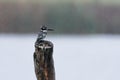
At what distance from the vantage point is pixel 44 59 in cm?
81

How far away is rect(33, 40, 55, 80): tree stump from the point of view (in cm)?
80

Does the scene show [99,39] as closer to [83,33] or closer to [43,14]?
[83,33]

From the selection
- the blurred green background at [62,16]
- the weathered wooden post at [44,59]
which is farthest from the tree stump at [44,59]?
the blurred green background at [62,16]

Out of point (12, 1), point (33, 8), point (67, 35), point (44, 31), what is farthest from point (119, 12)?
point (44, 31)

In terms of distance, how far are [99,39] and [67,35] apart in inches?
9.7

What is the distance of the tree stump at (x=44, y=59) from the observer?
2.64 ft

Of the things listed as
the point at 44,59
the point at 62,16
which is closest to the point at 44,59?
the point at 44,59

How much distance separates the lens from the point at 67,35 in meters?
2.46

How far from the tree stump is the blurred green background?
155 centimetres

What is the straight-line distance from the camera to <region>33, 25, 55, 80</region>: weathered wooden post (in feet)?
2.64

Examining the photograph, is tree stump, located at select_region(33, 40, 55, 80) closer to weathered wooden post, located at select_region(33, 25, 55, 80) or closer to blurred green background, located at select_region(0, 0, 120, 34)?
weathered wooden post, located at select_region(33, 25, 55, 80)

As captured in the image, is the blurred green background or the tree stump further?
the blurred green background

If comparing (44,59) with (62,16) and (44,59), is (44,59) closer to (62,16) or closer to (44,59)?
(44,59)

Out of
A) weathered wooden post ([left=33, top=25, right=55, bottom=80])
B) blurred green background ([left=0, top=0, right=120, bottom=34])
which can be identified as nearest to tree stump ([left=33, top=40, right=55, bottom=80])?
weathered wooden post ([left=33, top=25, right=55, bottom=80])
